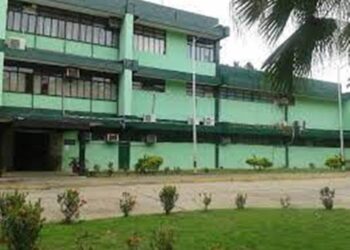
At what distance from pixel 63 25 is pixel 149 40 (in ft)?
21.7

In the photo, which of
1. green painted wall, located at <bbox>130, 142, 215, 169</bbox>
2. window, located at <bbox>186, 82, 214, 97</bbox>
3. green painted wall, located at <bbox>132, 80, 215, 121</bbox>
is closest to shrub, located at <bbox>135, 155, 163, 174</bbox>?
green painted wall, located at <bbox>130, 142, 215, 169</bbox>

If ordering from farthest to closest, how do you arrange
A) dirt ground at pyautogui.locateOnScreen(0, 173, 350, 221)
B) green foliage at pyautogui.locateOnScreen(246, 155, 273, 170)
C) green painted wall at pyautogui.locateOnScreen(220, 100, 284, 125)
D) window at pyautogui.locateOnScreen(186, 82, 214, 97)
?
green painted wall at pyautogui.locateOnScreen(220, 100, 284, 125), green foliage at pyautogui.locateOnScreen(246, 155, 273, 170), window at pyautogui.locateOnScreen(186, 82, 214, 97), dirt ground at pyautogui.locateOnScreen(0, 173, 350, 221)

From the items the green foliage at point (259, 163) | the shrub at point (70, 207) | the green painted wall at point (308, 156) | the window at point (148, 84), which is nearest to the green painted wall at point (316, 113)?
the green painted wall at point (308, 156)

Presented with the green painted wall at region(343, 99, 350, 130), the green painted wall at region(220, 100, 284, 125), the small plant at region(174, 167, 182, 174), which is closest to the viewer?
the small plant at region(174, 167, 182, 174)

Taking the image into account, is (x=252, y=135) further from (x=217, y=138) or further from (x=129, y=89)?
(x=129, y=89)

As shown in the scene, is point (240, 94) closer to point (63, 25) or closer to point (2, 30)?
point (63, 25)

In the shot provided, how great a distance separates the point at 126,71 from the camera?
130 feet

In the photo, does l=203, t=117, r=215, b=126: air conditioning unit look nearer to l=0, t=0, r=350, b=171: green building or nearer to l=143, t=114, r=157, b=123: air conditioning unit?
l=0, t=0, r=350, b=171: green building

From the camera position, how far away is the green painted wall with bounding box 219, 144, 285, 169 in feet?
153

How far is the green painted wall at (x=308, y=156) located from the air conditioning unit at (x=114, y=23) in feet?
60.6

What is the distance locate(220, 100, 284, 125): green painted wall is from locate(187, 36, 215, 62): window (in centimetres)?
325

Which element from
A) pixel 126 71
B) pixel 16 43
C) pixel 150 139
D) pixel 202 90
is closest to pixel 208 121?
pixel 202 90

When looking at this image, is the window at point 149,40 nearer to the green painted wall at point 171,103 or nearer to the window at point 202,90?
the green painted wall at point 171,103

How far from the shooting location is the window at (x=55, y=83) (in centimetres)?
3572
